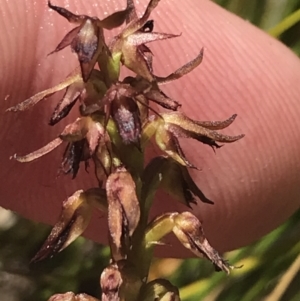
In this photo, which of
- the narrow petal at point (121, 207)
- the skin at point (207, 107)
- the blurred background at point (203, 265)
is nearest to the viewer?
the narrow petal at point (121, 207)

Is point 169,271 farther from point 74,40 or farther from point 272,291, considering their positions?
point 74,40

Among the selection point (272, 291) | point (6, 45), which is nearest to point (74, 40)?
point (6, 45)

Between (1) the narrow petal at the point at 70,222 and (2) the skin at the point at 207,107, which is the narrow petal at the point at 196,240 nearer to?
(1) the narrow petal at the point at 70,222

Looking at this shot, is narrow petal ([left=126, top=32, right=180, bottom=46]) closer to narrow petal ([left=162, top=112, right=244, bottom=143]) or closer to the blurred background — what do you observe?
narrow petal ([left=162, top=112, right=244, bottom=143])

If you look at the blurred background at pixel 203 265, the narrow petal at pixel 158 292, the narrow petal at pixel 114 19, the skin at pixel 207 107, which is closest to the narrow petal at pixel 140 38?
the narrow petal at pixel 114 19

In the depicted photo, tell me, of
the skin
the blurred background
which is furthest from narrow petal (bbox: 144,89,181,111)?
the blurred background

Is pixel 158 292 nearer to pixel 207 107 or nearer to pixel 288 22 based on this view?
pixel 207 107

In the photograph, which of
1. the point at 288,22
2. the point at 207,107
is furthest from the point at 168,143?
the point at 288,22
